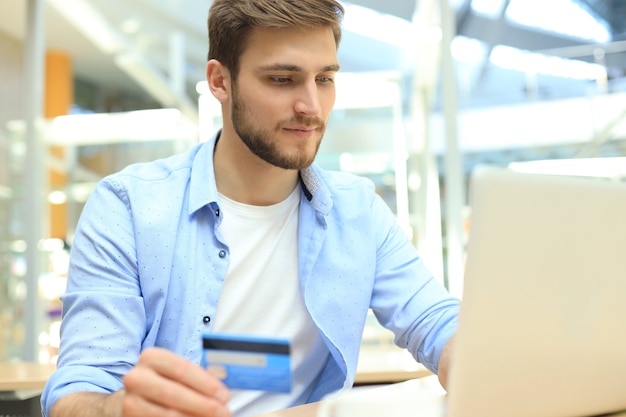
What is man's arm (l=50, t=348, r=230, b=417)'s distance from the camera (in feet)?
2.33

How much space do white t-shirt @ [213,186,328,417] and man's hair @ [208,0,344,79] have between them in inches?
12.9

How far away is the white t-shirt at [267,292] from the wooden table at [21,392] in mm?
951

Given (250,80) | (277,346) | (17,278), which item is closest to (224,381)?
(277,346)

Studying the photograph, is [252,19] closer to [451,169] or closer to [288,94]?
[288,94]

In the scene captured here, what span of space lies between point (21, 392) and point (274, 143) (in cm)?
132

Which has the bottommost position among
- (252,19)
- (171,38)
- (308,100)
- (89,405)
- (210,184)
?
(89,405)

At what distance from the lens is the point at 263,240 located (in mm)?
1433

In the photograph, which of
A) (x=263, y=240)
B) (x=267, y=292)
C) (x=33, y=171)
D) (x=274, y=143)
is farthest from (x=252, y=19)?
(x=33, y=171)

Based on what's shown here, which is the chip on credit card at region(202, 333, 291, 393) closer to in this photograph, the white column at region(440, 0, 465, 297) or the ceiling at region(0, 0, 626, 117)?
the white column at region(440, 0, 465, 297)

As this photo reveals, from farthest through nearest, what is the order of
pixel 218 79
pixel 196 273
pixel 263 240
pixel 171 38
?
pixel 171 38 < pixel 218 79 < pixel 263 240 < pixel 196 273

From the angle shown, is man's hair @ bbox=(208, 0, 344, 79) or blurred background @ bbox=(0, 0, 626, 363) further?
blurred background @ bbox=(0, 0, 626, 363)

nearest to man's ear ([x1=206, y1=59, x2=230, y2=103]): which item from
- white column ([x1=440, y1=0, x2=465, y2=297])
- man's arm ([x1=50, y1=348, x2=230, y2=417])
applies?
man's arm ([x1=50, y1=348, x2=230, y2=417])

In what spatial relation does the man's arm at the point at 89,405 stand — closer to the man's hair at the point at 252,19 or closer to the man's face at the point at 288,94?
the man's face at the point at 288,94

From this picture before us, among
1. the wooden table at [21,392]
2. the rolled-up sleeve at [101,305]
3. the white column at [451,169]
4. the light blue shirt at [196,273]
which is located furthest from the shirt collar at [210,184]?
the white column at [451,169]
